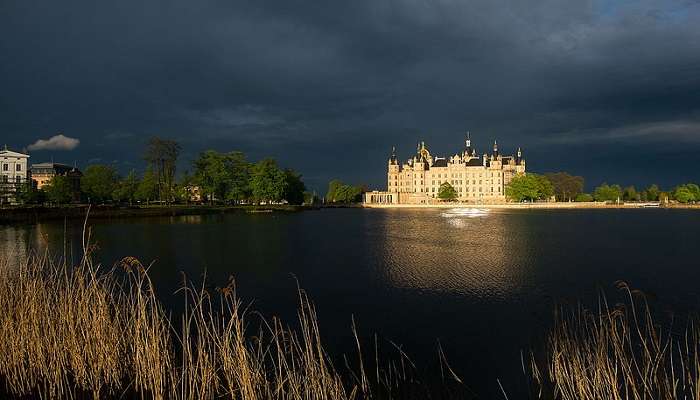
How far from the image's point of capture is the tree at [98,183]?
74.9m

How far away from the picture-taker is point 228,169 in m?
83.3

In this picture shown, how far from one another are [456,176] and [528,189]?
25428mm

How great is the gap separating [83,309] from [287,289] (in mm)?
10071

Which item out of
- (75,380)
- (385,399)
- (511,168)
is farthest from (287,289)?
(511,168)

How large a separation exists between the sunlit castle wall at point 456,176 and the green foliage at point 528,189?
30.8 ft

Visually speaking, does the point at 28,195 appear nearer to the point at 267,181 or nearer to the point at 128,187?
the point at 128,187

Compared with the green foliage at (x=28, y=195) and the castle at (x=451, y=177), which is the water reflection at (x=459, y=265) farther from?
the castle at (x=451, y=177)

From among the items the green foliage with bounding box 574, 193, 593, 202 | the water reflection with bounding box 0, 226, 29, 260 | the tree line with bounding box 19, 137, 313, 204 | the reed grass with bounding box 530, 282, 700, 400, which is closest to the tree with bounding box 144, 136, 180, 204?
the tree line with bounding box 19, 137, 313, 204

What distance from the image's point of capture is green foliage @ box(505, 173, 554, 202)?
413ft

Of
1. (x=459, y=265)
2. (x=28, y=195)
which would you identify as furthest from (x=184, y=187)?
(x=459, y=265)

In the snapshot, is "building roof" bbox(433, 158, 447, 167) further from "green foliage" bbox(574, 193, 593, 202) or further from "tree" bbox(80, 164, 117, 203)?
"tree" bbox(80, 164, 117, 203)

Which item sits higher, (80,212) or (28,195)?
(28,195)

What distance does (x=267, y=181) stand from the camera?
83188 millimetres

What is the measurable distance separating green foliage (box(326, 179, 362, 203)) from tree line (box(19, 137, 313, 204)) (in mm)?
58336
